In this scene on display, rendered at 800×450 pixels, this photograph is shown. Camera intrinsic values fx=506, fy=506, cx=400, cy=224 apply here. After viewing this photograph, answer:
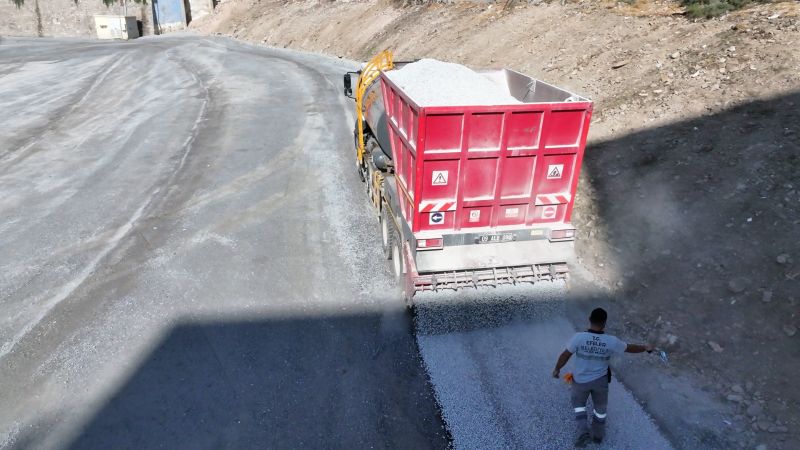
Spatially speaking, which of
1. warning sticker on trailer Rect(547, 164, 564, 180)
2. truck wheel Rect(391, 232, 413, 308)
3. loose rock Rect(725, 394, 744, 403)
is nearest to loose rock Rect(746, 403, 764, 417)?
loose rock Rect(725, 394, 744, 403)

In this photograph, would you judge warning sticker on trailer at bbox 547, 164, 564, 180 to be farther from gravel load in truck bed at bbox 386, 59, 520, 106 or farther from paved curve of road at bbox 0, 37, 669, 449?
paved curve of road at bbox 0, 37, 669, 449

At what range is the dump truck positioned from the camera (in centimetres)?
704

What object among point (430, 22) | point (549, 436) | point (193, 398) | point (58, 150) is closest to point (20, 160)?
point (58, 150)

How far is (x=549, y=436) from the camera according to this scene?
5.82m

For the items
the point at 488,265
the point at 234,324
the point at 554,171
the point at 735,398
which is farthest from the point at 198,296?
the point at 735,398

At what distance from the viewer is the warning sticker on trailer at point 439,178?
722cm

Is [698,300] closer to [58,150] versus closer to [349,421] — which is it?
[349,421]

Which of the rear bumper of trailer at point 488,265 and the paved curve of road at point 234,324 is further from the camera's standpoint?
the rear bumper of trailer at point 488,265

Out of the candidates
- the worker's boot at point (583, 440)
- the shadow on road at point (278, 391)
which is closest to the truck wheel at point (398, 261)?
the shadow on road at point (278, 391)

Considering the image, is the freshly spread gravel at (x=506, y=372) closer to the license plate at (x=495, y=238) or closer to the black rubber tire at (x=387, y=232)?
the license plate at (x=495, y=238)

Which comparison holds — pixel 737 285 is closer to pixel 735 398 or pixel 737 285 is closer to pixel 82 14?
pixel 735 398

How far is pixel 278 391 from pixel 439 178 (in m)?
3.62

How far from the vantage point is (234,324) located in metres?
7.91

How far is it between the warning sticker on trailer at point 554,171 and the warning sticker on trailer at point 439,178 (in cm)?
159
